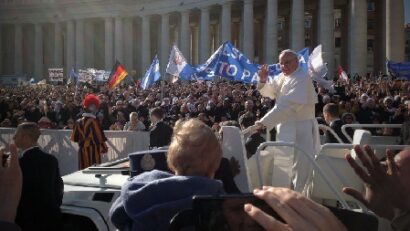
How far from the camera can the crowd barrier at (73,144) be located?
45.1 ft

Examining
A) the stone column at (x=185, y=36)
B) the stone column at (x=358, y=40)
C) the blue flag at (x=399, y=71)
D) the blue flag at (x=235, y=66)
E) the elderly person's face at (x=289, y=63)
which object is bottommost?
the elderly person's face at (x=289, y=63)

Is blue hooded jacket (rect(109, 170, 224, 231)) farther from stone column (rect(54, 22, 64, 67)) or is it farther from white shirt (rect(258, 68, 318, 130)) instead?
stone column (rect(54, 22, 64, 67))

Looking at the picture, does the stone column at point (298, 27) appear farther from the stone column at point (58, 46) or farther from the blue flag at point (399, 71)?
the stone column at point (58, 46)

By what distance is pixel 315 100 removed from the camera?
6965mm

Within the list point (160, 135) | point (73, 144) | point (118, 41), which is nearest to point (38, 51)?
point (118, 41)

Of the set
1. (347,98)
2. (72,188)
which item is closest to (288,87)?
(72,188)

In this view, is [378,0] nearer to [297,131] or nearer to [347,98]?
[347,98]

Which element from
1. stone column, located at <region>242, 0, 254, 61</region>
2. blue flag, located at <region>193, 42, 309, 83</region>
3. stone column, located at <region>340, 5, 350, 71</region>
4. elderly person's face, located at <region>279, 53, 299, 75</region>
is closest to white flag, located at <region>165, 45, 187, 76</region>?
blue flag, located at <region>193, 42, 309, 83</region>

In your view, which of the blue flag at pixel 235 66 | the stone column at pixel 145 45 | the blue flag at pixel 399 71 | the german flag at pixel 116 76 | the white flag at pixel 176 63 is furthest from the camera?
the stone column at pixel 145 45

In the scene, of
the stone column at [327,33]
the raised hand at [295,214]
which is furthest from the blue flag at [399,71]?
the raised hand at [295,214]

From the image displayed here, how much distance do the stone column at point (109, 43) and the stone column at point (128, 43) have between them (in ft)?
5.79

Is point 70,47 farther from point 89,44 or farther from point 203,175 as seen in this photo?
point 203,175

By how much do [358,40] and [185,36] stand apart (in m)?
25.7

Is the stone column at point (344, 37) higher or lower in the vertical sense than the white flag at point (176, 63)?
higher
